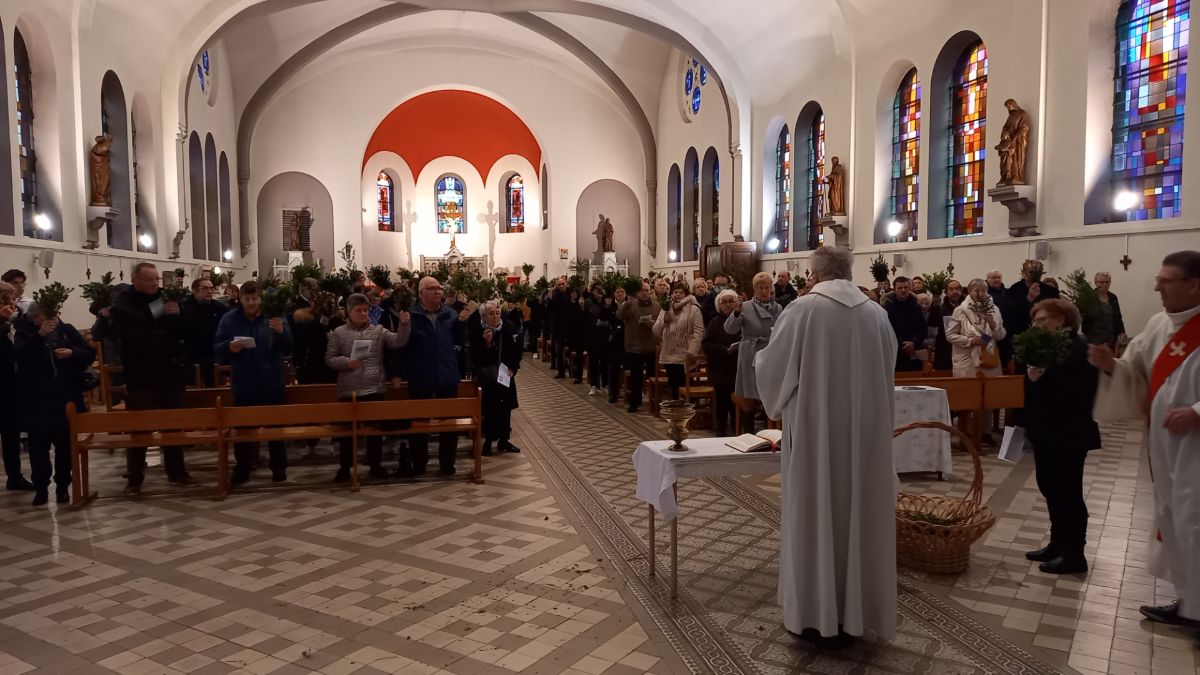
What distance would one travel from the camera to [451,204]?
3466 centimetres

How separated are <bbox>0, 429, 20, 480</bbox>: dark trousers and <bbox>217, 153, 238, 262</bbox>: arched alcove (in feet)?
63.1

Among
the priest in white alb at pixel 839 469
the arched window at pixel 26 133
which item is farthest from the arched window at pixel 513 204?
the priest in white alb at pixel 839 469

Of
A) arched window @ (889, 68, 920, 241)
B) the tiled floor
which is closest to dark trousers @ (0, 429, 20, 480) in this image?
the tiled floor

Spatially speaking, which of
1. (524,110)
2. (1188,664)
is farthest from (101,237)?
(524,110)

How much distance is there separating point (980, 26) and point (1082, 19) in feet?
7.36

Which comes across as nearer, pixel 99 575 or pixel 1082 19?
pixel 99 575

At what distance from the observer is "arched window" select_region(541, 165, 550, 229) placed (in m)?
31.4

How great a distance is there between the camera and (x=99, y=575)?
4992 millimetres

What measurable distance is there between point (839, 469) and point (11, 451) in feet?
23.2

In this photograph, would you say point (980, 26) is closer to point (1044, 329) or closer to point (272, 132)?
point (1044, 329)

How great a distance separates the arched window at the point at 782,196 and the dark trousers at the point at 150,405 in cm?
1590

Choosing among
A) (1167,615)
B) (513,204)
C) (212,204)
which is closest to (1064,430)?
(1167,615)

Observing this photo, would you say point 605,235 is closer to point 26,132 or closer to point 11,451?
point 26,132

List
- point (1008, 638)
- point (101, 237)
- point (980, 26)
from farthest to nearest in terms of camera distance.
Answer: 1. point (101, 237)
2. point (980, 26)
3. point (1008, 638)
